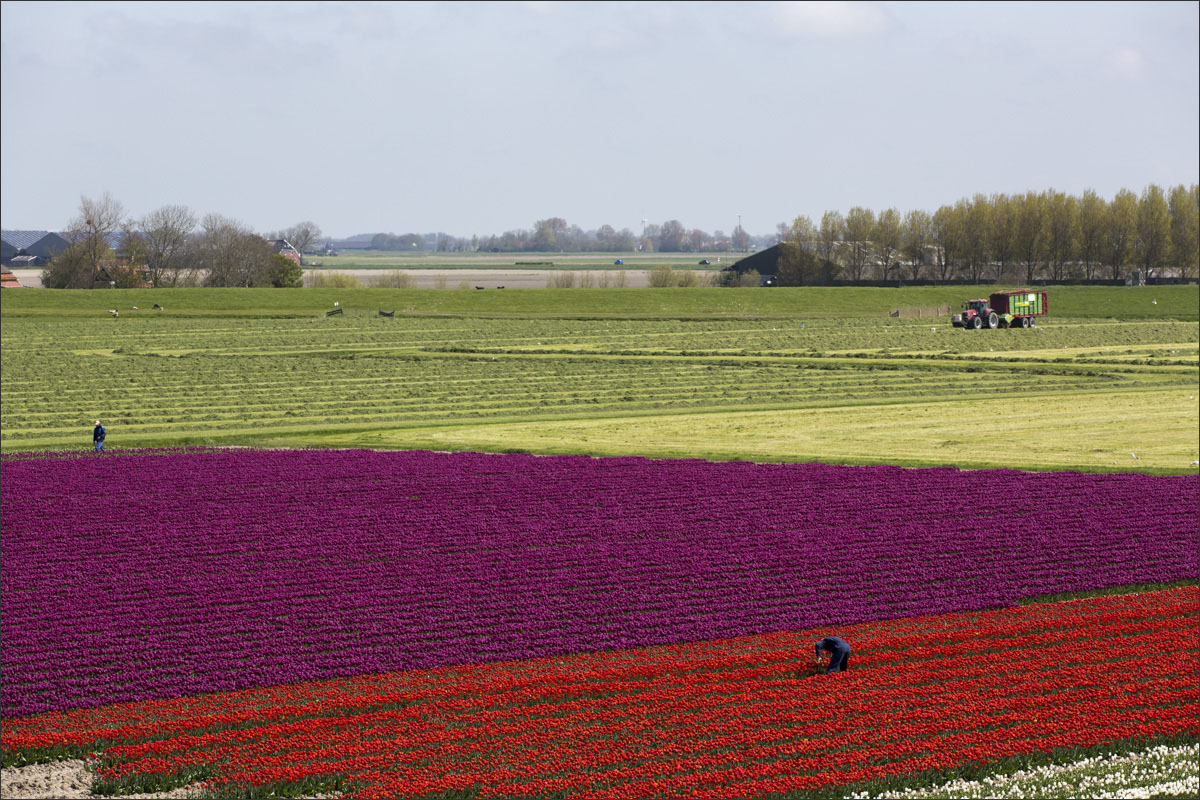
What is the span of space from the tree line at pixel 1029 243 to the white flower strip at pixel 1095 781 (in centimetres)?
10504

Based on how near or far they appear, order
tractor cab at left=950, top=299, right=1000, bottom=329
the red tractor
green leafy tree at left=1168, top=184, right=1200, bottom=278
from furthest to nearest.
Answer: green leafy tree at left=1168, top=184, right=1200, bottom=278 → the red tractor → tractor cab at left=950, top=299, right=1000, bottom=329

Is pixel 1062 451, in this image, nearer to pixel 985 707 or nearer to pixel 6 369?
pixel 985 707

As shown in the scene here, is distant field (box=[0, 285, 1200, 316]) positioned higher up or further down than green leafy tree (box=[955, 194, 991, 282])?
further down

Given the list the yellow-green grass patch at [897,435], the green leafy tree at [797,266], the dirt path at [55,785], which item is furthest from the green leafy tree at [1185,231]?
the dirt path at [55,785]

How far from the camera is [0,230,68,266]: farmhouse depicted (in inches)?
6235

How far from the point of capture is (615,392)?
5047 centimetres

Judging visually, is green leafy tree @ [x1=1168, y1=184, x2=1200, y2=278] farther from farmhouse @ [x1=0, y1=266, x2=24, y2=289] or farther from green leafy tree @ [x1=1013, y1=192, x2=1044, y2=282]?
farmhouse @ [x1=0, y1=266, x2=24, y2=289]

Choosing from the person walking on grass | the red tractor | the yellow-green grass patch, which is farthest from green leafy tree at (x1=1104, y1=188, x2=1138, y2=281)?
the person walking on grass

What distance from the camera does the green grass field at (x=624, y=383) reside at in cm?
3866

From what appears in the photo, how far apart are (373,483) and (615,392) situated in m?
20.3

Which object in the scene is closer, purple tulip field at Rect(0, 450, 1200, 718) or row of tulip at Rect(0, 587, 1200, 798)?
row of tulip at Rect(0, 587, 1200, 798)

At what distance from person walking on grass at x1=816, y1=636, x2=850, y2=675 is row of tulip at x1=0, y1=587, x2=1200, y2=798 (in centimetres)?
27

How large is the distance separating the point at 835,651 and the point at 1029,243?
10351 cm

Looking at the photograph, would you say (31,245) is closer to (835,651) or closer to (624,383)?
(624,383)
